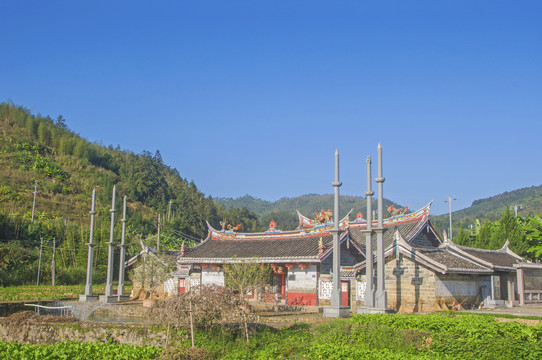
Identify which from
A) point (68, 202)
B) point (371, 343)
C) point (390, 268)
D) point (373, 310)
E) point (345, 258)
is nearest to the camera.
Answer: point (371, 343)

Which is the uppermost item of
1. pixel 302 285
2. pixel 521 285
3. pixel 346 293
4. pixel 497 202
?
Answer: pixel 497 202

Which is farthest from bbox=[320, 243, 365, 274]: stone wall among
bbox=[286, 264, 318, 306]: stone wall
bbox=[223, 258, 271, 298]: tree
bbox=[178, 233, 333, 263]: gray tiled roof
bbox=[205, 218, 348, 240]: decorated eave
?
bbox=[223, 258, 271, 298]: tree

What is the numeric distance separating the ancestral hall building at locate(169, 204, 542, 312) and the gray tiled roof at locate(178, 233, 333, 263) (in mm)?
54

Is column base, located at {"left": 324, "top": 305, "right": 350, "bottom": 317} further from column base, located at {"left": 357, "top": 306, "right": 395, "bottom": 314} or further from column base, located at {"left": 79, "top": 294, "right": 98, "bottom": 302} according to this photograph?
column base, located at {"left": 79, "top": 294, "right": 98, "bottom": 302}

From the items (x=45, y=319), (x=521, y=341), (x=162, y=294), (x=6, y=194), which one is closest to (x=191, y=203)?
(x=6, y=194)

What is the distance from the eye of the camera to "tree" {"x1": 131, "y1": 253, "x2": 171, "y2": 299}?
30.4m

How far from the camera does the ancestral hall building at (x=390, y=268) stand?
22.6m

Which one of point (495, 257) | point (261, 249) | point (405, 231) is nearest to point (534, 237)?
point (495, 257)

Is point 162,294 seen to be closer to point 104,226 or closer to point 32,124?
point 104,226

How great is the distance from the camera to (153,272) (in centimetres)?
3038

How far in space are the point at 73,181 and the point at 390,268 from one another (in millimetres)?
70298

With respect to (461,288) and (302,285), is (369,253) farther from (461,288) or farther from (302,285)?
(302,285)

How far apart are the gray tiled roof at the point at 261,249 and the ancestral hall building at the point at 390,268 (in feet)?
0.18

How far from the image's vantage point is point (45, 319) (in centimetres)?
1761
